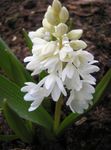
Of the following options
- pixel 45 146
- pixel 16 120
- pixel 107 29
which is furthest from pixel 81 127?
pixel 107 29

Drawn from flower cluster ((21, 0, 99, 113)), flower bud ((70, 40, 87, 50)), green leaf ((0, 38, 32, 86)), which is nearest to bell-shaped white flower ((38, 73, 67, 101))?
flower cluster ((21, 0, 99, 113))

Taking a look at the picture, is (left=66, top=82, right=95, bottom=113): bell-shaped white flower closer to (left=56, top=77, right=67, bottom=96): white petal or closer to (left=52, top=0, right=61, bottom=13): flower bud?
(left=56, top=77, right=67, bottom=96): white petal

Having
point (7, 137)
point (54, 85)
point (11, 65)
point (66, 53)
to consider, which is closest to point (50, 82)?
point (54, 85)

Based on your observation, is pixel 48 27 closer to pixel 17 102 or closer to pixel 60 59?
pixel 60 59

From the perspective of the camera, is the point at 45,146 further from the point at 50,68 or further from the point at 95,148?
the point at 50,68

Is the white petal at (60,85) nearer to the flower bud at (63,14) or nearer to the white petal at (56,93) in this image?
the white petal at (56,93)

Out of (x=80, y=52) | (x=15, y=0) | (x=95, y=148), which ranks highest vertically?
(x=80, y=52)
